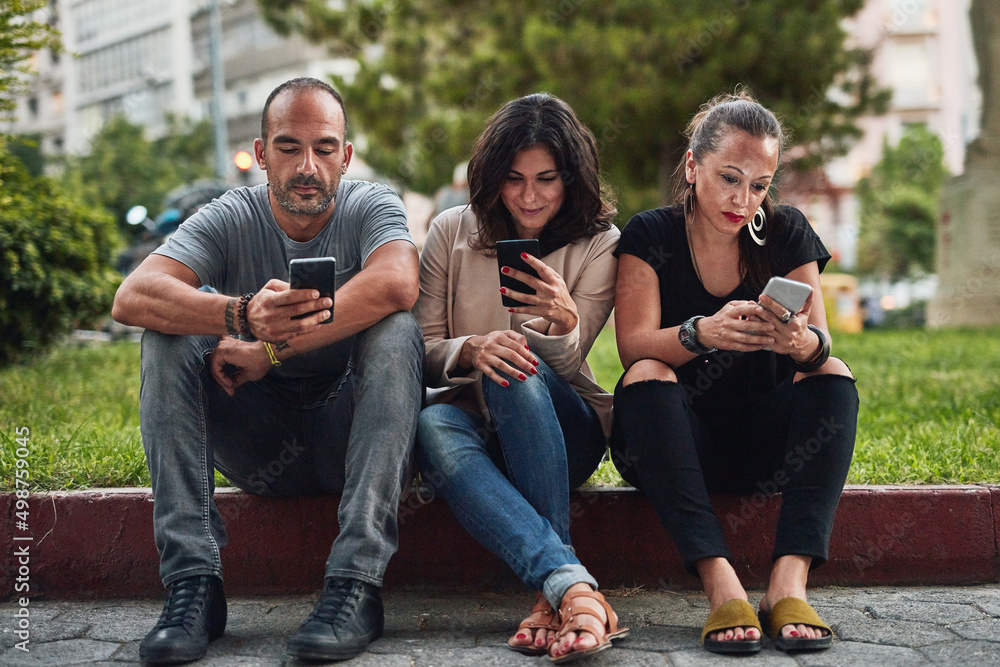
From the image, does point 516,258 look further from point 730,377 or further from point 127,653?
point 127,653

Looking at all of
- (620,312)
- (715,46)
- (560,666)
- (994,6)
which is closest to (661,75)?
(715,46)

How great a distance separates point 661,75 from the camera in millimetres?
10531

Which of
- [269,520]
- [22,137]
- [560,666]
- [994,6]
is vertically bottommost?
[560,666]

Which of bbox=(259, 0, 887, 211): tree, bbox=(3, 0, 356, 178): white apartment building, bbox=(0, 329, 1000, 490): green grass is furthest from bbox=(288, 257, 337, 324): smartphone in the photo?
bbox=(3, 0, 356, 178): white apartment building

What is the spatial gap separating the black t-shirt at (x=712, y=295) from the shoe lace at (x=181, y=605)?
1436 mm

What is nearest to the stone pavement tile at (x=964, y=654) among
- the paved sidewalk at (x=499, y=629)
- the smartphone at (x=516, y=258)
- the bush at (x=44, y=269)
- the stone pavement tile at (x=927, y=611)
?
the paved sidewalk at (x=499, y=629)

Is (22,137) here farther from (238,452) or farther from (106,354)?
(106,354)

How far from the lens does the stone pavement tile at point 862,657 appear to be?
2.16 m

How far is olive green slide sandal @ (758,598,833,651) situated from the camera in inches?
87.2

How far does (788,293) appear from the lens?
89.9 inches

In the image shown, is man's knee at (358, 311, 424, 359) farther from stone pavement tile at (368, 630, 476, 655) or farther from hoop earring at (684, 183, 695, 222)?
hoop earring at (684, 183, 695, 222)

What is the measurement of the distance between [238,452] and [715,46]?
9130 millimetres

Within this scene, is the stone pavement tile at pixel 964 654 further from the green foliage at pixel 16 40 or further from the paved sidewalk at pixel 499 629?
the green foliage at pixel 16 40

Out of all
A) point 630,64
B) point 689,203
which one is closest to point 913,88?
point 630,64
